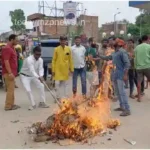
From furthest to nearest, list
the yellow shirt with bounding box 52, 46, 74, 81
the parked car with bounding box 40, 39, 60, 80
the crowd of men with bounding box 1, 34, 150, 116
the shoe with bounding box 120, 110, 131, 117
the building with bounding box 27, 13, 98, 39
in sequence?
1. the building with bounding box 27, 13, 98, 39
2. the parked car with bounding box 40, 39, 60, 80
3. the yellow shirt with bounding box 52, 46, 74, 81
4. the crowd of men with bounding box 1, 34, 150, 116
5. the shoe with bounding box 120, 110, 131, 117

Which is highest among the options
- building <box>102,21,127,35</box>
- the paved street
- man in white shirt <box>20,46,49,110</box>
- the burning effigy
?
building <box>102,21,127,35</box>

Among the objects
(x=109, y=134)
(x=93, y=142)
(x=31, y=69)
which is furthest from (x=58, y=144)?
(x=31, y=69)

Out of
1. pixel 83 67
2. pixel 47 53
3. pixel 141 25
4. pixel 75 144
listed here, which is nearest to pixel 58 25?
pixel 141 25

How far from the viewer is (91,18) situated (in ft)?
203

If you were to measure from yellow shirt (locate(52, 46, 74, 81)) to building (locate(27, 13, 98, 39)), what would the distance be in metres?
16.2

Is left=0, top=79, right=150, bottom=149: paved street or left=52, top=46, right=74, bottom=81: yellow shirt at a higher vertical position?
left=52, top=46, right=74, bottom=81: yellow shirt

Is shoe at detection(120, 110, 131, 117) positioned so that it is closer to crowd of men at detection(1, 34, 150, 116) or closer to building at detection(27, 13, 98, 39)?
crowd of men at detection(1, 34, 150, 116)

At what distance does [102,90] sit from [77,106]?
8.91 feet

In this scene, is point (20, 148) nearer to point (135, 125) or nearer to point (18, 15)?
point (135, 125)

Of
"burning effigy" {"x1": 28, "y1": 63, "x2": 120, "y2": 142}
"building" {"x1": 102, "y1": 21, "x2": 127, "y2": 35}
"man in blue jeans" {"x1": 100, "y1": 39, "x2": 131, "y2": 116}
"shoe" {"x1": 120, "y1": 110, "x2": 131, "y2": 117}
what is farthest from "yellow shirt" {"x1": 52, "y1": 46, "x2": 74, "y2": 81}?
"building" {"x1": 102, "y1": 21, "x2": 127, "y2": 35}

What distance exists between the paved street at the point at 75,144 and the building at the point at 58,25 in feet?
56.9

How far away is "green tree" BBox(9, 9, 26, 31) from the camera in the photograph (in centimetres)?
6138

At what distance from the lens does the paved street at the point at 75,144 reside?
211 inches

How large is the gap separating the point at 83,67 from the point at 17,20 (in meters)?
60.3
